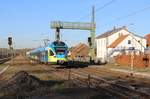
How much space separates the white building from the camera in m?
90.4

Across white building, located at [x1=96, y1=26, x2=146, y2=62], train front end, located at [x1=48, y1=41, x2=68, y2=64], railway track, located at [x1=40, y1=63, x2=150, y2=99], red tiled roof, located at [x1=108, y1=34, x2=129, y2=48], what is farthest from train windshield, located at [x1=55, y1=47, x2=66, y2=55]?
red tiled roof, located at [x1=108, y1=34, x2=129, y2=48]

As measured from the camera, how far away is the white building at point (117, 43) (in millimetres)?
90375

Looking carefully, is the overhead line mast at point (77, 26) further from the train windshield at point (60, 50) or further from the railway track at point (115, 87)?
the railway track at point (115, 87)

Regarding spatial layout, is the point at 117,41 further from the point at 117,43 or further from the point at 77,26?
the point at 77,26

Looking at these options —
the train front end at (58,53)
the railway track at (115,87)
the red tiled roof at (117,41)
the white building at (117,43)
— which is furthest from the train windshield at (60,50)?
the red tiled roof at (117,41)

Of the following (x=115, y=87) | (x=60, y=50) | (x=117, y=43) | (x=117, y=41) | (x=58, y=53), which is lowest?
(x=115, y=87)

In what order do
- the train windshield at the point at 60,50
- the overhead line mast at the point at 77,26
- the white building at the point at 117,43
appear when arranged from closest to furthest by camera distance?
the train windshield at the point at 60,50
the overhead line mast at the point at 77,26
the white building at the point at 117,43

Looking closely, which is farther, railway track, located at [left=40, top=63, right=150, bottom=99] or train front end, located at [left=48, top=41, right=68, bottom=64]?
train front end, located at [left=48, top=41, right=68, bottom=64]

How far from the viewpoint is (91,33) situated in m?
70.4

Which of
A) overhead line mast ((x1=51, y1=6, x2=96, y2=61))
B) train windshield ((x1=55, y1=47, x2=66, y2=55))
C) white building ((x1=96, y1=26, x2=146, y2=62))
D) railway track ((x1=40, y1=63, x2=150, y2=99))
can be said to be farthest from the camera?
white building ((x1=96, y1=26, x2=146, y2=62))

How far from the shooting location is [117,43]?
3607 inches

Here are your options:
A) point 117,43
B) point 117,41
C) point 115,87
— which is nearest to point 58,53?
point 115,87

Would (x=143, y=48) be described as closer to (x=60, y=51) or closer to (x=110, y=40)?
(x=110, y=40)

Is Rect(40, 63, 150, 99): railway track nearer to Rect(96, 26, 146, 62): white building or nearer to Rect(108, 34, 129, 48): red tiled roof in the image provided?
Rect(96, 26, 146, 62): white building
